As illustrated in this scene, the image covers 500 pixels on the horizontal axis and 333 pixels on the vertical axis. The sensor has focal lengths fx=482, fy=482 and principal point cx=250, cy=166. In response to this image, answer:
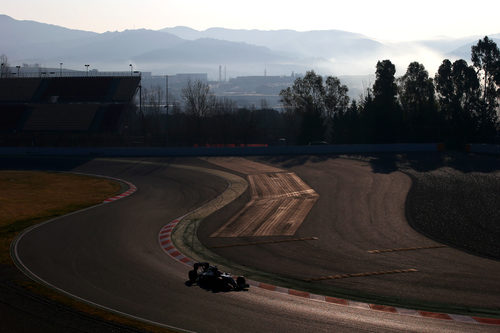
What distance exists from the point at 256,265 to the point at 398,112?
182 ft

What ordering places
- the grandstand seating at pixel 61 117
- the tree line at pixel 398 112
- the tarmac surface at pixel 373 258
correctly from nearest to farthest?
the tarmac surface at pixel 373 258 < the tree line at pixel 398 112 < the grandstand seating at pixel 61 117

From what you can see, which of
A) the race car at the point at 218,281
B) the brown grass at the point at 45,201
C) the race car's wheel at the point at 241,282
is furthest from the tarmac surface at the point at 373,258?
the brown grass at the point at 45,201

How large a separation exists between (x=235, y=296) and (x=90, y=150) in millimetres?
50019

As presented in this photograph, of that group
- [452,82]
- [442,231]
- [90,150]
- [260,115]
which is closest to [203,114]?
[260,115]

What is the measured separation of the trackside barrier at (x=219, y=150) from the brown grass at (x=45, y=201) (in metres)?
11.8

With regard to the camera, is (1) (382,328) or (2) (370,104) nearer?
(1) (382,328)

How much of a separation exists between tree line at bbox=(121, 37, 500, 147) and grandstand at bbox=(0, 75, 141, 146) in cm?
569

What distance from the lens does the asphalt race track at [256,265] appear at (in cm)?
1520

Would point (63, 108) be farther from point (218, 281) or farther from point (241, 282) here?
point (241, 282)

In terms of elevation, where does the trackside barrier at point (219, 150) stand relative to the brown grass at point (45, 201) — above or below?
above

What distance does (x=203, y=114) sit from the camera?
311 feet

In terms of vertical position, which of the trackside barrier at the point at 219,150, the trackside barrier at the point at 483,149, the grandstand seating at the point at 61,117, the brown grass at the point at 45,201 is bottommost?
the brown grass at the point at 45,201

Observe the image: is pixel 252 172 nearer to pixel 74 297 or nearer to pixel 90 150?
pixel 90 150

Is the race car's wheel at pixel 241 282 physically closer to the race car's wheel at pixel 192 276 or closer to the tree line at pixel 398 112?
the race car's wheel at pixel 192 276
